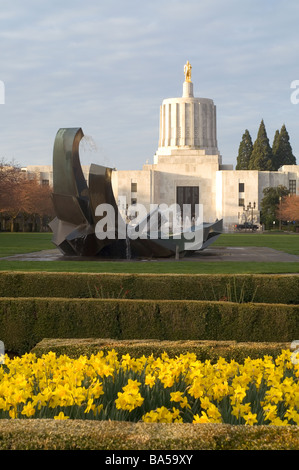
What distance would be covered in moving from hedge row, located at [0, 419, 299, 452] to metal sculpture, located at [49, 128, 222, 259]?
55.5ft

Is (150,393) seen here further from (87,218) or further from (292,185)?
(292,185)

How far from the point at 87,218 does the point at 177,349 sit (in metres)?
15.5

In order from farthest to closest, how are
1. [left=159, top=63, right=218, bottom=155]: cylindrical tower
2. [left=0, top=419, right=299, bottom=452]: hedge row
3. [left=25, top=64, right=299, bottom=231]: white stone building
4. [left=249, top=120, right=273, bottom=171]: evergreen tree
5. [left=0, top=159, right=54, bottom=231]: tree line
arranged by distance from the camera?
[left=249, top=120, right=273, bottom=171]: evergreen tree, [left=159, top=63, right=218, bottom=155]: cylindrical tower, [left=25, top=64, right=299, bottom=231]: white stone building, [left=0, top=159, right=54, bottom=231]: tree line, [left=0, top=419, right=299, bottom=452]: hedge row

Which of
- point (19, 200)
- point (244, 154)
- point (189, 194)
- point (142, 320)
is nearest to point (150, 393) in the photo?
point (142, 320)

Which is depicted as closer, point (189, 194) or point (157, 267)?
point (157, 267)

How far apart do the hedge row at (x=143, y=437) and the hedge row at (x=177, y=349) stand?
3003 millimetres

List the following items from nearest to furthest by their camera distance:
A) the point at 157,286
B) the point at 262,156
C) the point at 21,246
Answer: the point at 157,286
the point at 21,246
the point at 262,156

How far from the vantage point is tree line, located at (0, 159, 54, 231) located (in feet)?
178

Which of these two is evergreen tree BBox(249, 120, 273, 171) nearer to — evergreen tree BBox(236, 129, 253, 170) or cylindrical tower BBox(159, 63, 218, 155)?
evergreen tree BBox(236, 129, 253, 170)

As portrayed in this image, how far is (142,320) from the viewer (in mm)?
8719

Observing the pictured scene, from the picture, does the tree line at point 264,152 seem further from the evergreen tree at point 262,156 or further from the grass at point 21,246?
the grass at point 21,246
